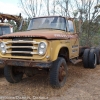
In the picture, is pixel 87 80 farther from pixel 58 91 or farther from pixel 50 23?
pixel 50 23

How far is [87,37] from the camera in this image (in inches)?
599

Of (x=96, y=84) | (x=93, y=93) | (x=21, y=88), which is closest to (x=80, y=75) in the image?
(x=96, y=84)

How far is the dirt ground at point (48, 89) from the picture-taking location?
4856mm

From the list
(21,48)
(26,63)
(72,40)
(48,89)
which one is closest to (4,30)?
(72,40)

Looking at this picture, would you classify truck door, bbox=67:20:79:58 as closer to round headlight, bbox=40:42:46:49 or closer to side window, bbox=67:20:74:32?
side window, bbox=67:20:74:32

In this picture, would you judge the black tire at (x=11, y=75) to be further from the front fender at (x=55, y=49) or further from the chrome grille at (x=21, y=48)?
the front fender at (x=55, y=49)

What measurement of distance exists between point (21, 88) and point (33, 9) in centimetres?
1273

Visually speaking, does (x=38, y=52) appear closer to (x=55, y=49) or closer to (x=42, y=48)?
(x=42, y=48)

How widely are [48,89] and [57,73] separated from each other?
1.89 ft

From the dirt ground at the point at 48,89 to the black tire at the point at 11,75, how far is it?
0.48ft

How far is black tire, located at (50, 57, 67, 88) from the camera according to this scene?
5.12m

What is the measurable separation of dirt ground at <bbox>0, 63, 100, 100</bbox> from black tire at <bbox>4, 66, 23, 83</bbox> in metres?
0.15

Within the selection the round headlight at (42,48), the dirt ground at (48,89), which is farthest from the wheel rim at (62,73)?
the round headlight at (42,48)

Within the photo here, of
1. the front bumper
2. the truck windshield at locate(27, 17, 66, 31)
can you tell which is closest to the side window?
the truck windshield at locate(27, 17, 66, 31)
